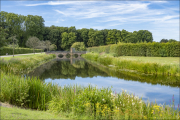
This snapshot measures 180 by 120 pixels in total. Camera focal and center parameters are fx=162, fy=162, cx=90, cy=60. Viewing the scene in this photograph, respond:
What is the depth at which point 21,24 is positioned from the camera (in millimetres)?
59594

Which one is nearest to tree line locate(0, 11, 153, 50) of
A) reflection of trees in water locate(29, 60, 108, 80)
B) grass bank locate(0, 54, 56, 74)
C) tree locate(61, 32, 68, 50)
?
tree locate(61, 32, 68, 50)

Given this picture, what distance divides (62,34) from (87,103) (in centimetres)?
6886

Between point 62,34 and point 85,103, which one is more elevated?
point 62,34

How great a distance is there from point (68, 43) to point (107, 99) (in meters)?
65.7

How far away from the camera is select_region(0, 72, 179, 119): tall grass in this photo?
470cm

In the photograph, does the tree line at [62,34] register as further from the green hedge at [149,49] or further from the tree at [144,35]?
the green hedge at [149,49]

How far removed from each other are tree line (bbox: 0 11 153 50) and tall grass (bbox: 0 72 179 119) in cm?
5497

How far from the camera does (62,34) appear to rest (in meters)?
71.4

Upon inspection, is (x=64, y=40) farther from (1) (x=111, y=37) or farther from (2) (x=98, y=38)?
(1) (x=111, y=37)

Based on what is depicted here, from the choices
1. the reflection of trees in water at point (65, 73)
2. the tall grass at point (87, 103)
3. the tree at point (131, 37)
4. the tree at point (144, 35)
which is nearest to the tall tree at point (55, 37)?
the tree at point (131, 37)

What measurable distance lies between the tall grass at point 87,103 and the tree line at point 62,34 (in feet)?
180

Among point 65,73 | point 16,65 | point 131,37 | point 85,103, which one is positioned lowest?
point 65,73

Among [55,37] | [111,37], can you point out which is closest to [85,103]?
[55,37]

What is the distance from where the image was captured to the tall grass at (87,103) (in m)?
4.70
